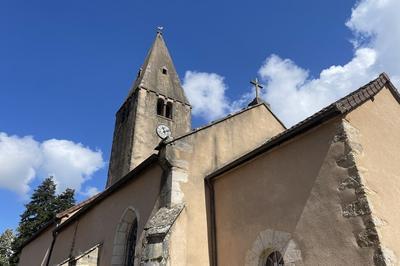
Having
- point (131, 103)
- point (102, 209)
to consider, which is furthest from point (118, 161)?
point (102, 209)

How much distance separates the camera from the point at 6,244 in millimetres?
33219

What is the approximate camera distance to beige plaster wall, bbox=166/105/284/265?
26.3 ft

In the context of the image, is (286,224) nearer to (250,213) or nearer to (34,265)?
(250,213)

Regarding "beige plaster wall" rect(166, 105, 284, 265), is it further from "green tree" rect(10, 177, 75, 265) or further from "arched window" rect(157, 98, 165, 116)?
"green tree" rect(10, 177, 75, 265)

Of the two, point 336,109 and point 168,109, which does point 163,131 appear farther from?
point 336,109

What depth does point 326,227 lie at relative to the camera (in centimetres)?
595

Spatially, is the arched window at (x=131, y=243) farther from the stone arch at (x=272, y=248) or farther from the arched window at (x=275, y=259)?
the arched window at (x=275, y=259)

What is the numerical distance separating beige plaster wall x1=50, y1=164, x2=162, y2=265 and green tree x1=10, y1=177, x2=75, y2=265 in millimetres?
14257

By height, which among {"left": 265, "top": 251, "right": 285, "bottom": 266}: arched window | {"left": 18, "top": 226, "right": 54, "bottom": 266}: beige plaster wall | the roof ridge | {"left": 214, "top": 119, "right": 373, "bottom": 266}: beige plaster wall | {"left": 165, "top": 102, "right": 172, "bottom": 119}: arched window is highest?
{"left": 165, "top": 102, "right": 172, "bottom": 119}: arched window

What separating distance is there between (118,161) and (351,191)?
743 inches

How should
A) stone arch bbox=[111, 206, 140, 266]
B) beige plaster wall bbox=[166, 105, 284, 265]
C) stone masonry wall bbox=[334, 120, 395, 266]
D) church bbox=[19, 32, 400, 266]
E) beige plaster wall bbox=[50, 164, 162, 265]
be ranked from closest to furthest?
stone masonry wall bbox=[334, 120, 395, 266]
church bbox=[19, 32, 400, 266]
beige plaster wall bbox=[166, 105, 284, 265]
beige plaster wall bbox=[50, 164, 162, 265]
stone arch bbox=[111, 206, 140, 266]

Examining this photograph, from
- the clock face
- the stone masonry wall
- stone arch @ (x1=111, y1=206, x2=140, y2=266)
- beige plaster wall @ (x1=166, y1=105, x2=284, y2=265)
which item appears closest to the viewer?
the stone masonry wall

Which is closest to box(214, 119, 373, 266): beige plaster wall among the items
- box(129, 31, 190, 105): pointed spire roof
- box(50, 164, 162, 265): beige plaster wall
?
box(50, 164, 162, 265): beige plaster wall

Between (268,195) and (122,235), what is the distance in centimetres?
542
